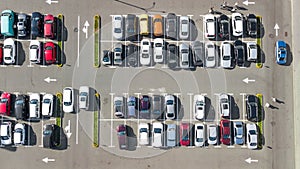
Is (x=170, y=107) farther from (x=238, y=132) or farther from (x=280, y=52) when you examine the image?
(x=280, y=52)

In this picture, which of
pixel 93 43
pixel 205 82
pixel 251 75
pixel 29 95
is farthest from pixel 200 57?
pixel 29 95

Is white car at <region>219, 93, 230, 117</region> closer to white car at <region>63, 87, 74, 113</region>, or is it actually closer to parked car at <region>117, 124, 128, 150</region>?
parked car at <region>117, 124, 128, 150</region>

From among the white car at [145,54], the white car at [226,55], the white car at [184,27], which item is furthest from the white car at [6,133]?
the white car at [226,55]

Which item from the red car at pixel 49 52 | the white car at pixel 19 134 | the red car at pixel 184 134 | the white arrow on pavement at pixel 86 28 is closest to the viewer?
the white car at pixel 19 134

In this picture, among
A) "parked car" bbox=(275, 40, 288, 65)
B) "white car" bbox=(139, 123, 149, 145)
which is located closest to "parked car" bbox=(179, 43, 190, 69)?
"white car" bbox=(139, 123, 149, 145)

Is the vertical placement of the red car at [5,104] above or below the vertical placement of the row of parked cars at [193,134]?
above

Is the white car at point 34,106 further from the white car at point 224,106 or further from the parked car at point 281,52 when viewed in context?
the parked car at point 281,52
